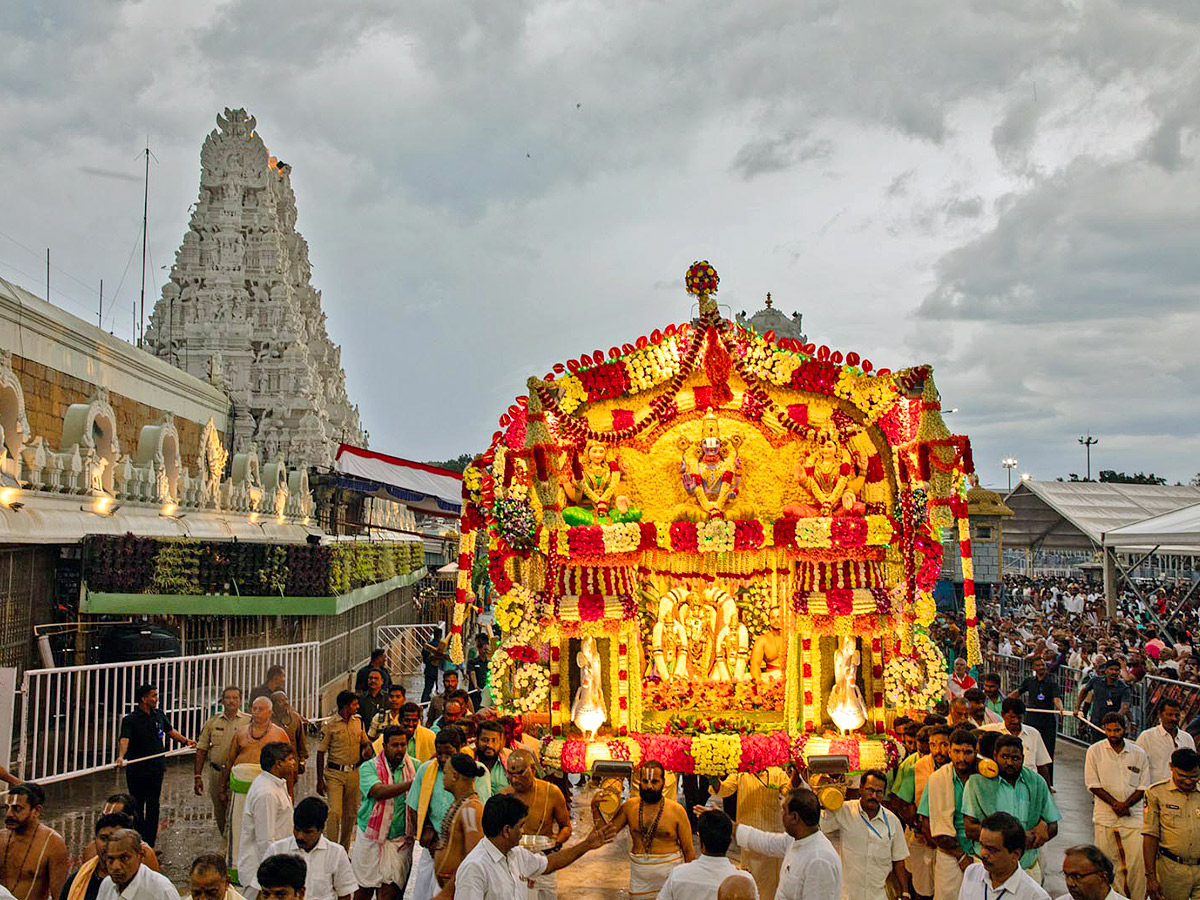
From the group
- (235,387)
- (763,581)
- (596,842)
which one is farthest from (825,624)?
(235,387)

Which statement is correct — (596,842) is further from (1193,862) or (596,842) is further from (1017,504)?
(1017,504)

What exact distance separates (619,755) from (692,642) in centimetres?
225

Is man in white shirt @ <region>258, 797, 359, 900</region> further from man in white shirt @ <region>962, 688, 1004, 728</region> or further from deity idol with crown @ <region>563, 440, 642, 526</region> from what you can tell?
deity idol with crown @ <region>563, 440, 642, 526</region>

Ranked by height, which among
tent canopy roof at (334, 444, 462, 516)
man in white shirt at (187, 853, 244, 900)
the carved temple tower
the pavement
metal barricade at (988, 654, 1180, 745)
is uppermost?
the carved temple tower

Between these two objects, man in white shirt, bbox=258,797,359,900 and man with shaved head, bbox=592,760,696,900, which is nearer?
man in white shirt, bbox=258,797,359,900

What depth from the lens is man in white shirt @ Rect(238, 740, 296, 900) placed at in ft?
22.5

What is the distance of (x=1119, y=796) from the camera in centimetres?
793

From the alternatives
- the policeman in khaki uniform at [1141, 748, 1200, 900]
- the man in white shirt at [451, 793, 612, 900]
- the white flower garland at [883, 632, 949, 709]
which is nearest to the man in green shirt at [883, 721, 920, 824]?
the policeman in khaki uniform at [1141, 748, 1200, 900]

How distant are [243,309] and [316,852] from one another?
1312 inches

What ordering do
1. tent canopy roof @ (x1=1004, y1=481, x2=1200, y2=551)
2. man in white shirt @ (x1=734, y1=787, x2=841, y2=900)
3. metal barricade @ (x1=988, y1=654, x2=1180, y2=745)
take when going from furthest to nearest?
tent canopy roof @ (x1=1004, y1=481, x2=1200, y2=551) < metal barricade @ (x1=988, y1=654, x2=1180, y2=745) < man in white shirt @ (x1=734, y1=787, x2=841, y2=900)

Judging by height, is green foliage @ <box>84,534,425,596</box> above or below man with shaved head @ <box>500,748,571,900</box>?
above

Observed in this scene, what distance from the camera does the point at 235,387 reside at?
36.8 metres

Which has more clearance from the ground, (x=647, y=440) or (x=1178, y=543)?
(x=647, y=440)

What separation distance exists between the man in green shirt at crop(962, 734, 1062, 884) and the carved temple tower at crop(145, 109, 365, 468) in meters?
32.3
